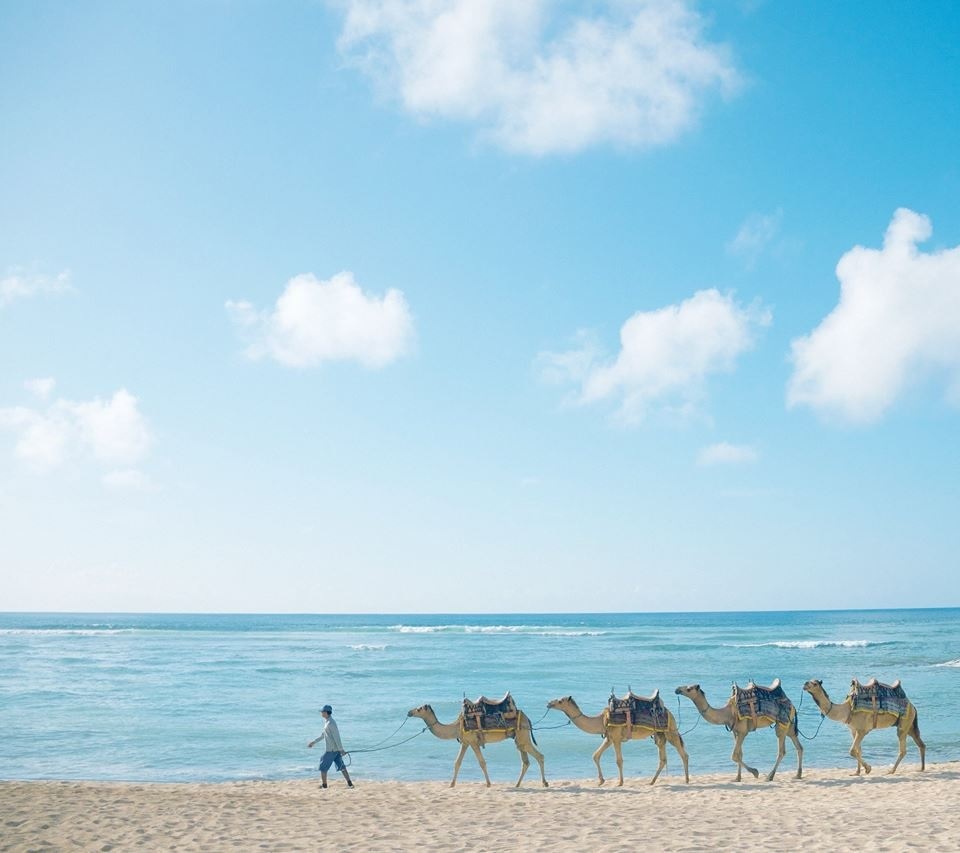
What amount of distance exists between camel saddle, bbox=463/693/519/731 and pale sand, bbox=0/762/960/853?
0.99 metres

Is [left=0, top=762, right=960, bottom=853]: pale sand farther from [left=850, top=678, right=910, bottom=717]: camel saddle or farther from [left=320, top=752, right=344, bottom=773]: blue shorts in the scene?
[left=850, top=678, right=910, bottom=717]: camel saddle

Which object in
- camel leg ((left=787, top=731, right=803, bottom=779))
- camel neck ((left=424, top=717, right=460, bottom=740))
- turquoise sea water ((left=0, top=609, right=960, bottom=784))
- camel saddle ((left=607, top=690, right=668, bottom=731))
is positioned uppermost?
camel saddle ((left=607, top=690, right=668, bottom=731))

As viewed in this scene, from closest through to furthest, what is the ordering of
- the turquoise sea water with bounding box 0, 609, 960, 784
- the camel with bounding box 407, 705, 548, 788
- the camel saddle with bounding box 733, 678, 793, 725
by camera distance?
the camel with bounding box 407, 705, 548, 788, the camel saddle with bounding box 733, 678, 793, 725, the turquoise sea water with bounding box 0, 609, 960, 784

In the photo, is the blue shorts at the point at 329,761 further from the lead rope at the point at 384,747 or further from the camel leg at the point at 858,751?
the camel leg at the point at 858,751

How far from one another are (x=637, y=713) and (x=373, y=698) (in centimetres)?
1547

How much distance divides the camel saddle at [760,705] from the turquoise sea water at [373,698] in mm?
2576

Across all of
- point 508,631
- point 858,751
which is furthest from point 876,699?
point 508,631

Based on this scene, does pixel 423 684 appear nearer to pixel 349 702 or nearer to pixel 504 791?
pixel 349 702

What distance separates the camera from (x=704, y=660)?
4216 cm

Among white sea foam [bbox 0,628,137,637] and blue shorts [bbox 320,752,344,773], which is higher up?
blue shorts [bbox 320,752,344,773]

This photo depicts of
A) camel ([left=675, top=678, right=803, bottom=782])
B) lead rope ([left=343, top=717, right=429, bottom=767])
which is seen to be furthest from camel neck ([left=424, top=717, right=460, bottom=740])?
camel ([left=675, top=678, right=803, bottom=782])

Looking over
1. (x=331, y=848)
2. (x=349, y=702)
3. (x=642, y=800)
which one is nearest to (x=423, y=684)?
(x=349, y=702)

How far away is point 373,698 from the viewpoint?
2703 cm

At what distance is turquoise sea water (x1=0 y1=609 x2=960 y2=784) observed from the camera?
55.7 feet
